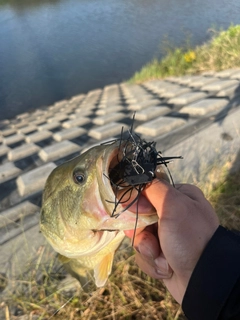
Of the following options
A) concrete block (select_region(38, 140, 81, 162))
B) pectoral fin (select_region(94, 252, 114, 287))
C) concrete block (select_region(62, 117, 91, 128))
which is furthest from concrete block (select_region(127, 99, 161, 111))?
pectoral fin (select_region(94, 252, 114, 287))

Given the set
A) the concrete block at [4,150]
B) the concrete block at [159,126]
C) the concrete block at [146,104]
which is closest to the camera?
the concrete block at [159,126]

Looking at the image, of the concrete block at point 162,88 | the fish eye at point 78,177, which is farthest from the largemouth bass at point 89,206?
the concrete block at point 162,88

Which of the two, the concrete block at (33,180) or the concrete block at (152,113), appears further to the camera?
the concrete block at (152,113)

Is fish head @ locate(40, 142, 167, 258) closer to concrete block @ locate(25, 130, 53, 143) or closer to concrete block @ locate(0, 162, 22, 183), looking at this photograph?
concrete block @ locate(0, 162, 22, 183)

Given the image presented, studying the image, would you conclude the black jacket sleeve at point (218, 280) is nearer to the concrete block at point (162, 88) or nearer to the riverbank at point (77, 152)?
the riverbank at point (77, 152)

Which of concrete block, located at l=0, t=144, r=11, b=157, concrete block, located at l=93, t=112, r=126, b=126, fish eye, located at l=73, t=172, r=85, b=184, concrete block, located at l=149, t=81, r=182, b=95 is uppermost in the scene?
fish eye, located at l=73, t=172, r=85, b=184
